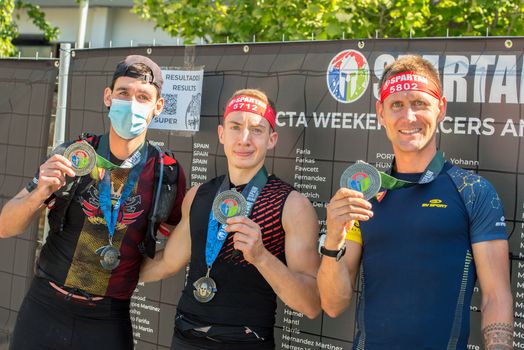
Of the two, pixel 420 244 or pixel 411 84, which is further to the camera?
pixel 411 84

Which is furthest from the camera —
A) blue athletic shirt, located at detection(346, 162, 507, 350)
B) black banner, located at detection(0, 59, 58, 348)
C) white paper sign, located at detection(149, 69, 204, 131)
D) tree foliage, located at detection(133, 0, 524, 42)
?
tree foliage, located at detection(133, 0, 524, 42)

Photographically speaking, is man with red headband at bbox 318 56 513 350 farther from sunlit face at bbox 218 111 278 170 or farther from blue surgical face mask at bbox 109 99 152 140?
blue surgical face mask at bbox 109 99 152 140

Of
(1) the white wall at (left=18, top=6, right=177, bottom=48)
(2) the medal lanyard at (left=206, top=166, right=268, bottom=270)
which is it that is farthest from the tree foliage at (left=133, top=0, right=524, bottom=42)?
(1) the white wall at (left=18, top=6, right=177, bottom=48)

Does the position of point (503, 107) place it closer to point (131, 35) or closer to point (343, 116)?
point (343, 116)

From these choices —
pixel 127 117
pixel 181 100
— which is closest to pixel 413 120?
pixel 127 117

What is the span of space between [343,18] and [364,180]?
4063mm

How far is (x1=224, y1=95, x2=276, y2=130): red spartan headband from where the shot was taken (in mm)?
3406

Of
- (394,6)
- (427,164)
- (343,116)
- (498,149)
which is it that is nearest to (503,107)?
(498,149)

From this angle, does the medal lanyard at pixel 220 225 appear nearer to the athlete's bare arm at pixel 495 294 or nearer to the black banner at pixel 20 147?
the athlete's bare arm at pixel 495 294

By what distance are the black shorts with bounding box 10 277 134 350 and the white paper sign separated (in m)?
1.21

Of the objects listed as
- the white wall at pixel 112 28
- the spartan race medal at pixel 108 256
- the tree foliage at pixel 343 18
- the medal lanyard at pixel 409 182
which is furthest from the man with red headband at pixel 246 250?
the white wall at pixel 112 28

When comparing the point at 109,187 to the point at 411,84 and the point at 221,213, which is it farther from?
the point at 411,84

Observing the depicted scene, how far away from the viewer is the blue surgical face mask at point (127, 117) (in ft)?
12.0

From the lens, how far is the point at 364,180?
9.30 feet
